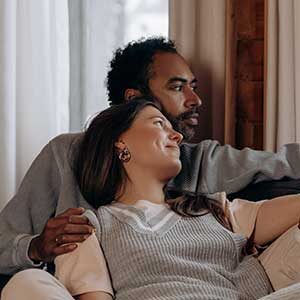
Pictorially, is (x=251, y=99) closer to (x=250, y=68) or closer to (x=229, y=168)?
(x=250, y=68)

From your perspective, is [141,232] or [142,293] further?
[141,232]

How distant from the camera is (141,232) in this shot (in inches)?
69.3

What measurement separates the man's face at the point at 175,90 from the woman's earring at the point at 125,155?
44cm

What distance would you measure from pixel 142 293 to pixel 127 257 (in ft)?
0.33

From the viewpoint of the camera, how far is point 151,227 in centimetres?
179

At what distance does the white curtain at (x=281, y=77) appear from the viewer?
239 cm

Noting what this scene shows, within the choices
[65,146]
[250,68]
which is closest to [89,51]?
[250,68]

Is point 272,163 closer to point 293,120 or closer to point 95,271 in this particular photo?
point 293,120

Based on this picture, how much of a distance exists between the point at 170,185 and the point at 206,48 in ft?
2.26

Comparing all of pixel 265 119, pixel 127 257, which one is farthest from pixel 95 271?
pixel 265 119

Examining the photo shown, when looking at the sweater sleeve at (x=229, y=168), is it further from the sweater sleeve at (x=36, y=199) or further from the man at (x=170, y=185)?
the sweater sleeve at (x=36, y=199)

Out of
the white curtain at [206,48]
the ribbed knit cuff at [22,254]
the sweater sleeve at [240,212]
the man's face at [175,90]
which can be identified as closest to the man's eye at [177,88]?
the man's face at [175,90]

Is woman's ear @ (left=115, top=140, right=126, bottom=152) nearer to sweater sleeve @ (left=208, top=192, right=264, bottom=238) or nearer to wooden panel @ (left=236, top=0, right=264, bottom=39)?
sweater sleeve @ (left=208, top=192, right=264, bottom=238)

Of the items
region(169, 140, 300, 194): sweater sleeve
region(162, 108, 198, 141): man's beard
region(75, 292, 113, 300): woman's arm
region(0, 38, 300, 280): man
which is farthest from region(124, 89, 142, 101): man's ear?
region(75, 292, 113, 300): woman's arm
